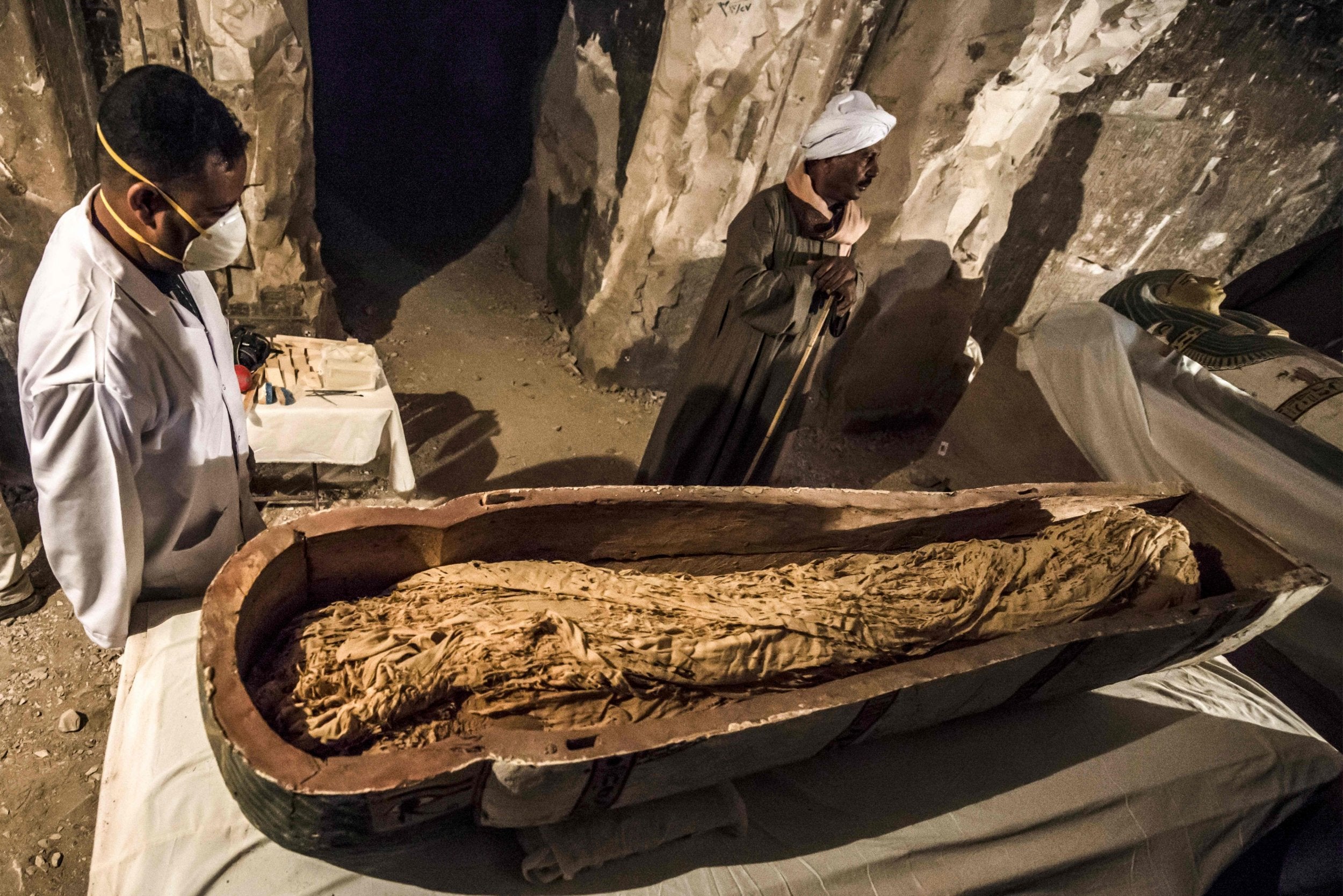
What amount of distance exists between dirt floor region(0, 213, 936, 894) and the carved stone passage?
2.71ft

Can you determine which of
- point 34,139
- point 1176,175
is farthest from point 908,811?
point 1176,175

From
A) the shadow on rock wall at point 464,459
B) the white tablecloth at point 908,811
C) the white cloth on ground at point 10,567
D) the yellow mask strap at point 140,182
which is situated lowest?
the shadow on rock wall at point 464,459

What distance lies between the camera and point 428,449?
14.5 ft

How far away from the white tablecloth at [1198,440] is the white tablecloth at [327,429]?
3689 mm

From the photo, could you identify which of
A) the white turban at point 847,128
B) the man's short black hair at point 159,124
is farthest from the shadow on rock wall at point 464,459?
the man's short black hair at point 159,124

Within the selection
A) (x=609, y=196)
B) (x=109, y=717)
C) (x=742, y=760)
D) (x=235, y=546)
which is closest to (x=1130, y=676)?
(x=742, y=760)

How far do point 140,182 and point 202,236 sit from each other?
0.78 feet

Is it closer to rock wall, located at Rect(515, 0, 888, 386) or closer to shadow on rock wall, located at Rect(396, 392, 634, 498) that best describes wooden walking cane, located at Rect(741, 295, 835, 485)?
shadow on rock wall, located at Rect(396, 392, 634, 498)

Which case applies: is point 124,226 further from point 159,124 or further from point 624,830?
point 624,830

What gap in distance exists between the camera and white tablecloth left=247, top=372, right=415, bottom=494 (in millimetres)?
3078

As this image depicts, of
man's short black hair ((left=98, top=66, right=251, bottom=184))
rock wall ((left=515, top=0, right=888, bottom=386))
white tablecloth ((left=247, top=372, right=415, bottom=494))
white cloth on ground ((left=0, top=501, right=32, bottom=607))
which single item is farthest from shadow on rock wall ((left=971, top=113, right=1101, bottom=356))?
white cloth on ground ((left=0, top=501, right=32, bottom=607))

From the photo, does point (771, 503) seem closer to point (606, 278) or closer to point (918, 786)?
point (918, 786)

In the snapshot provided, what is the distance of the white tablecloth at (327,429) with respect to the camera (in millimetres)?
3078

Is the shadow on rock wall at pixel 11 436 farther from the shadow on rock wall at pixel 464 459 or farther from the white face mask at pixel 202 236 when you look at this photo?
the white face mask at pixel 202 236
